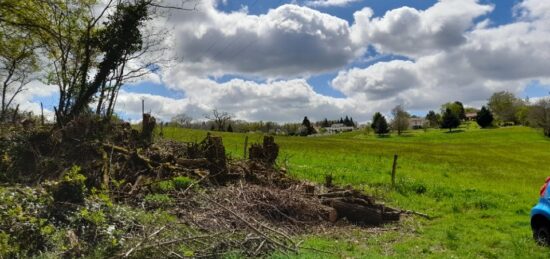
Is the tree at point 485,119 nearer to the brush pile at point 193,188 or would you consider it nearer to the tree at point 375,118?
the tree at point 375,118

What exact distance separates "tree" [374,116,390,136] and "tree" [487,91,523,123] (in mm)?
34271

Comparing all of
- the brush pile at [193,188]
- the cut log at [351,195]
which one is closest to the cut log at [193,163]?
the brush pile at [193,188]

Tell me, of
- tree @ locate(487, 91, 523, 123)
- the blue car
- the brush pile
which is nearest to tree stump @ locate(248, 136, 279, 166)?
the brush pile

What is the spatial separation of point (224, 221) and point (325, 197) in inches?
193

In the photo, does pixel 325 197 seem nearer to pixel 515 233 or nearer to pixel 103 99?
pixel 515 233

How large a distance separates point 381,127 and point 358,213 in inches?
4894

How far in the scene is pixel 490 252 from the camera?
34.5 ft

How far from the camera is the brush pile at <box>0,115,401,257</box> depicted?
28.9 feet

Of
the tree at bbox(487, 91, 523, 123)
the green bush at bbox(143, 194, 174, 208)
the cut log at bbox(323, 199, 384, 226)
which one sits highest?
the tree at bbox(487, 91, 523, 123)

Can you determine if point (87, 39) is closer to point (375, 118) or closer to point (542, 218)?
point (542, 218)

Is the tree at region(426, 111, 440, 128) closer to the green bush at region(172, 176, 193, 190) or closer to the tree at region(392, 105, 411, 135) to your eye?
the tree at region(392, 105, 411, 135)

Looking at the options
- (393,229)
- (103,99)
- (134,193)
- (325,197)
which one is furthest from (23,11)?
(393,229)

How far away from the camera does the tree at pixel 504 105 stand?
464 feet

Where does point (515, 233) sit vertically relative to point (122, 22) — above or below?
below
